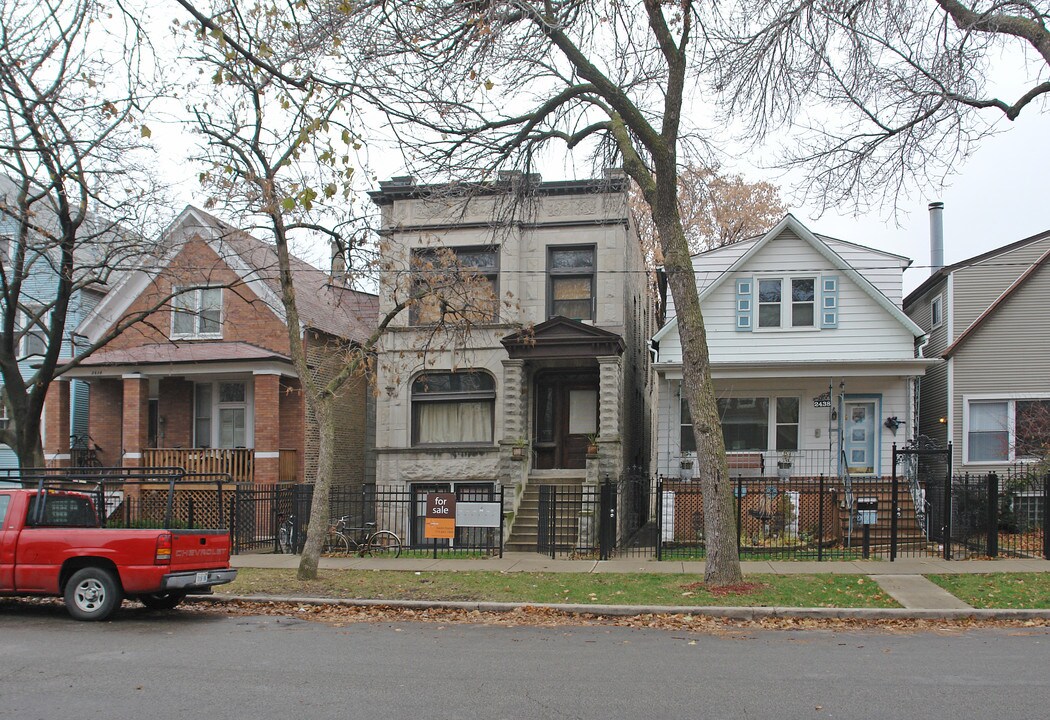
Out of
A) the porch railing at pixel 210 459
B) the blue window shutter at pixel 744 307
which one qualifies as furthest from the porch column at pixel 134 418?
the blue window shutter at pixel 744 307

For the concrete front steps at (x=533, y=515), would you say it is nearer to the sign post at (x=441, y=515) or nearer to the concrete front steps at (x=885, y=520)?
the sign post at (x=441, y=515)

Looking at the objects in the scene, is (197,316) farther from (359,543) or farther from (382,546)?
(382,546)

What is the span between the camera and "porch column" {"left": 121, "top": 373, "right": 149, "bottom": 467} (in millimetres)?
23719

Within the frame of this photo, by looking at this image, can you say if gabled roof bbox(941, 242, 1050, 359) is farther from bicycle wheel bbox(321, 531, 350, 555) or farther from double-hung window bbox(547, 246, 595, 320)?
bicycle wheel bbox(321, 531, 350, 555)

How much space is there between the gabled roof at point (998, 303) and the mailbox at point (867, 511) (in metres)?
5.12

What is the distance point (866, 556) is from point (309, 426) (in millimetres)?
14419

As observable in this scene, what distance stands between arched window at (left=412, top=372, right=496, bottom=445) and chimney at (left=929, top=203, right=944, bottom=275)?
13.1 m

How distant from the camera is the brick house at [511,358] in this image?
72.6 ft

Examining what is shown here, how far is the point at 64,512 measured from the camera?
12.1 meters

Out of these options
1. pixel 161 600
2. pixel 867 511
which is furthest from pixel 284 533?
pixel 867 511

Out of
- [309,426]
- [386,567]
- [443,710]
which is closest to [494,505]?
[386,567]

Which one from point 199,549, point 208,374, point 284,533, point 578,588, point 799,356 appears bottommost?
point 284,533

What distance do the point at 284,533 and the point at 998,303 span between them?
17.7 metres

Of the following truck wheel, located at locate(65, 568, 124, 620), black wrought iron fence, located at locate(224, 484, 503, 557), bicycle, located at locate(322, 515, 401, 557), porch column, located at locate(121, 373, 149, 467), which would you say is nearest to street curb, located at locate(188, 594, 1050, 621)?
truck wheel, located at locate(65, 568, 124, 620)
